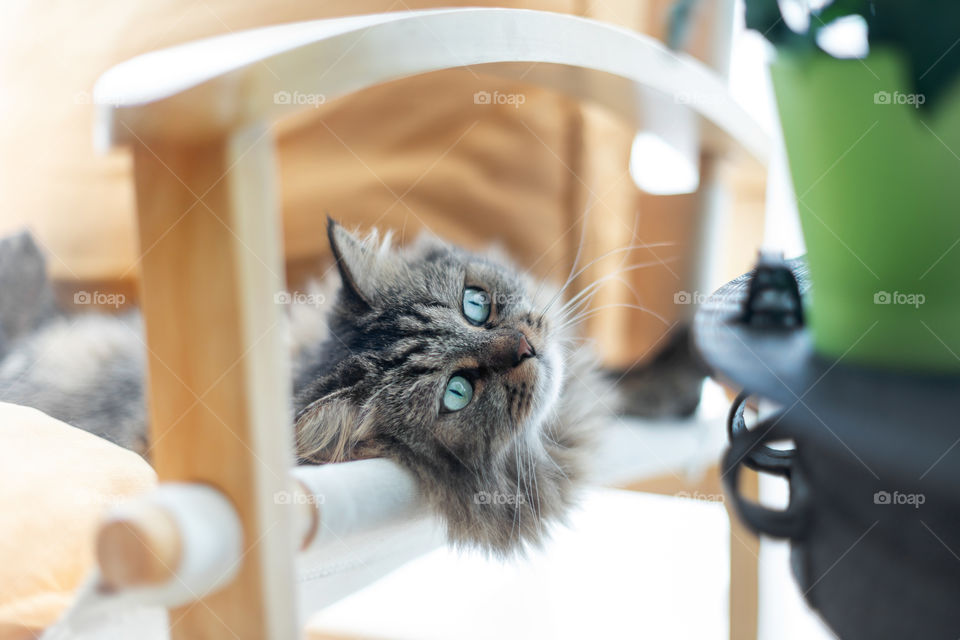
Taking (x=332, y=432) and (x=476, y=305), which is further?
(x=476, y=305)

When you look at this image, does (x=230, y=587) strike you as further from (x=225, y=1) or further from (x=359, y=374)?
(x=225, y=1)

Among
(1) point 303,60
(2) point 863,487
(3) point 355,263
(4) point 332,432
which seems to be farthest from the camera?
(3) point 355,263

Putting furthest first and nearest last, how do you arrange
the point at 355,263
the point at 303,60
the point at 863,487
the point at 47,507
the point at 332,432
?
the point at 355,263
the point at 332,432
the point at 47,507
the point at 303,60
the point at 863,487

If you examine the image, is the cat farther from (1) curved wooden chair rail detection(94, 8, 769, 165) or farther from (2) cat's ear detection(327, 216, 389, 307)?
(1) curved wooden chair rail detection(94, 8, 769, 165)

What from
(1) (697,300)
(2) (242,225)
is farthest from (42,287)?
(1) (697,300)

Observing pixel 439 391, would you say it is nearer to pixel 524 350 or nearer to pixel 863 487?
pixel 524 350

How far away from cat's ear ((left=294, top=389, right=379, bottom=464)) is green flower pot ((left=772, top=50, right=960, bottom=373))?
50cm

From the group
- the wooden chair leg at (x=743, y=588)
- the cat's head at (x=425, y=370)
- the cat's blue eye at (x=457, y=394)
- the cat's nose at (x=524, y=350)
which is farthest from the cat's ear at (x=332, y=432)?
the wooden chair leg at (x=743, y=588)

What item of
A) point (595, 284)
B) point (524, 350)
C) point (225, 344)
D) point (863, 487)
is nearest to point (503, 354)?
point (524, 350)

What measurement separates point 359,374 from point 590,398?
401 millimetres

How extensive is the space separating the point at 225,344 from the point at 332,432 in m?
0.29

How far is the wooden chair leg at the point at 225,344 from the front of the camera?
0.47 m

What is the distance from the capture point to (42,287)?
128 centimetres

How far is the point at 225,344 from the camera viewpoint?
49 centimetres
